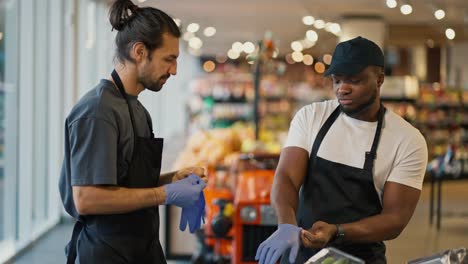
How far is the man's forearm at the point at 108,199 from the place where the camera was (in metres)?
2.60

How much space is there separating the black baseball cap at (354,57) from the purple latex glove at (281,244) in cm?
58

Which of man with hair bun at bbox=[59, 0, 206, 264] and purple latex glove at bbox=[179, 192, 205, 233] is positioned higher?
man with hair bun at bbox=[59, 0, 206, 264]

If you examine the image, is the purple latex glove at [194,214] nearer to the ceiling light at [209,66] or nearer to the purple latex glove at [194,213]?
the purple latex glove at [194,213]

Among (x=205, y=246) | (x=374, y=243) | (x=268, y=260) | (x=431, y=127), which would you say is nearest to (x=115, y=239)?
(x=268, y=260)

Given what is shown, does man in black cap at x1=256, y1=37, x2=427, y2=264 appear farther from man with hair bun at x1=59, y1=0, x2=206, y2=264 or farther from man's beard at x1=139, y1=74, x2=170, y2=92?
man's beard at x1=139, y1=74, x2=170, y2=92

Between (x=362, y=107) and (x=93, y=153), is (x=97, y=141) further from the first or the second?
(x=362, y=107)

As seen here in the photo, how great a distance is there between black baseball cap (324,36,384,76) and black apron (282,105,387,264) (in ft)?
0.69

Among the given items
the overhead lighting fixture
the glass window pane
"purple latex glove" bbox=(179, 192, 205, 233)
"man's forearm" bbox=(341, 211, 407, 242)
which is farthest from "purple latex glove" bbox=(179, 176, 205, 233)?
the overhead lighting fixture

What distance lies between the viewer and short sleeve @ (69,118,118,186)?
2.59 m

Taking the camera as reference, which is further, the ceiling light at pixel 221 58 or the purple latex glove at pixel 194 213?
the ceiling light at pixel 221 58

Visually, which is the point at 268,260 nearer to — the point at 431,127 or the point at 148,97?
the point at 148,97

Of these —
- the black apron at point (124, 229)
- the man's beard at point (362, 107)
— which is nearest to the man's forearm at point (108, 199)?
the black apron at point (124, 229)

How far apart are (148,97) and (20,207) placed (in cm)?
858

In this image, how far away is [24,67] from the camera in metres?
8.26
